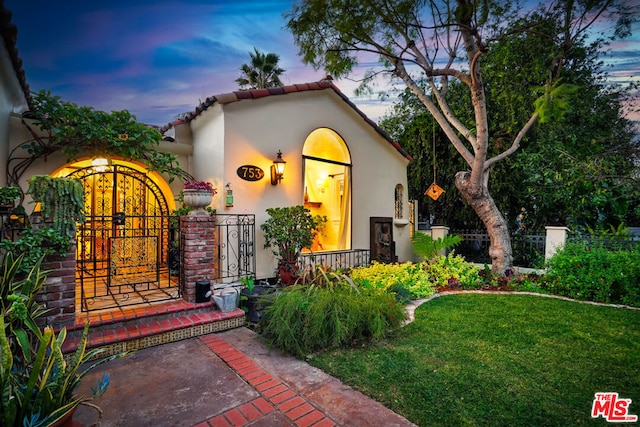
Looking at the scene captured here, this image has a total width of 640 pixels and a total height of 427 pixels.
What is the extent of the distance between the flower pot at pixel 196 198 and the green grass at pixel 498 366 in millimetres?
2821

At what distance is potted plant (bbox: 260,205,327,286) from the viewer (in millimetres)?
5973

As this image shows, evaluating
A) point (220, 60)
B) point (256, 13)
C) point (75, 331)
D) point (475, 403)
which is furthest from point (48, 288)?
point (220, 60)

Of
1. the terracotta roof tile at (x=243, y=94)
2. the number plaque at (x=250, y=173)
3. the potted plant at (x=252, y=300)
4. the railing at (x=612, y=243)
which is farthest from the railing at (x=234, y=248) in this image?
the railing at (x=612, y=243)

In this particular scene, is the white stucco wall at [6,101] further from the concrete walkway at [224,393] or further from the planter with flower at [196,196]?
the concrete walkway at [224,393]

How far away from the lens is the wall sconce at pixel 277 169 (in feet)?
21.1

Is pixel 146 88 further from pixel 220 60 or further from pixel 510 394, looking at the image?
pixel 510 394

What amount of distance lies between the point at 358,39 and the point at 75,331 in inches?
327

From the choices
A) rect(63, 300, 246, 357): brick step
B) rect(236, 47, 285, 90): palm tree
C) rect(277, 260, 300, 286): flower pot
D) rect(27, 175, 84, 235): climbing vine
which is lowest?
rect(63, 300, 246, 357): brick step

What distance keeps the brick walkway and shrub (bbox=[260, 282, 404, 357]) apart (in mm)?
551

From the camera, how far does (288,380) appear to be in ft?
9.67

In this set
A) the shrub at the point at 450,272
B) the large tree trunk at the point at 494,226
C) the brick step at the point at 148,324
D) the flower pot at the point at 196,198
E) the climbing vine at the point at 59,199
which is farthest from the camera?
the large tree trunk at the point at 494,226

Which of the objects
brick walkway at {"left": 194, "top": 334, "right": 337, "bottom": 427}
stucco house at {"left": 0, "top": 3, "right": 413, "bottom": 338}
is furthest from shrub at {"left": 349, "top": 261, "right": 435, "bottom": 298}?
brick walkway at {"left": 194, "top": 334, "right": 337, "bottom": 427}

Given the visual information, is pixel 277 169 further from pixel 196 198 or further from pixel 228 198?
pixel 196 198

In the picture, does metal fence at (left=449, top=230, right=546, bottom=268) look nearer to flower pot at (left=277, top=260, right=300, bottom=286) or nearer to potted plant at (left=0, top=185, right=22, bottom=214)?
flower pot at (left=277, top=260, right=300, bottom=286)
